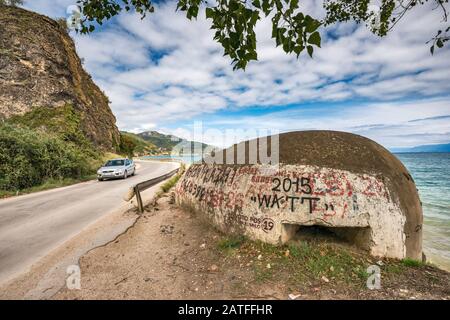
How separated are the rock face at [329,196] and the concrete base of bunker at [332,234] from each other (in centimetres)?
2

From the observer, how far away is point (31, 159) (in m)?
15.4

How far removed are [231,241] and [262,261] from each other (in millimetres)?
876

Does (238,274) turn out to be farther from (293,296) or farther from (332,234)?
(332,234)

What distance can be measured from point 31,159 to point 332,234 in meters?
17.5

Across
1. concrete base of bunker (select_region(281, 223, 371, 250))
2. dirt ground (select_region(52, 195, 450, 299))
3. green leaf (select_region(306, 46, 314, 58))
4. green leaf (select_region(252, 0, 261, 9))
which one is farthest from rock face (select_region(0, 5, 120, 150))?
green leaf (select_region(306, 46, 314, 58))

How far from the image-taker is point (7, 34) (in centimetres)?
2475

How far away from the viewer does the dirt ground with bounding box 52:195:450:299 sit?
3.76 metres

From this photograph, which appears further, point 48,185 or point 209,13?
point 48,185

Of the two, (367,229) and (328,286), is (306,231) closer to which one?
(367,229)

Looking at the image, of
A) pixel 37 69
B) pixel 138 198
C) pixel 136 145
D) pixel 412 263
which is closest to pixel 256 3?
pixel 412 263

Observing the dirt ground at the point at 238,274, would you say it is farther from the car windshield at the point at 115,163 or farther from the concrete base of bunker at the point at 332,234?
the car windshield at the point at 115,163

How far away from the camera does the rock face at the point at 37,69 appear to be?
77.5ft

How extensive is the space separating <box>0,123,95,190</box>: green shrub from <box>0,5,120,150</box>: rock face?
9.50 meters
